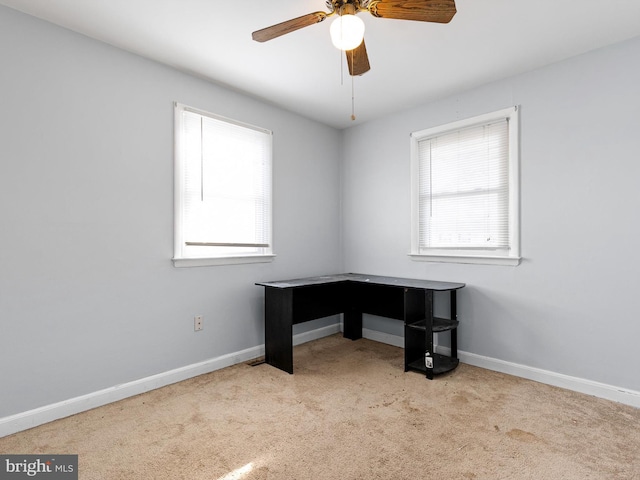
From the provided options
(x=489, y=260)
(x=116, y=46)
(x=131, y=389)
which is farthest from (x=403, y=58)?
(x=131, y=389)

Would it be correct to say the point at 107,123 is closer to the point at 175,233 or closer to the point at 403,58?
the point at 175,233

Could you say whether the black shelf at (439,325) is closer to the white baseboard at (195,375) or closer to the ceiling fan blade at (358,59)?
the white baseboard at (195,375)

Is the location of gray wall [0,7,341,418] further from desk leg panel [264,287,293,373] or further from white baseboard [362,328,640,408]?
white baseboard [362,328,640,408]

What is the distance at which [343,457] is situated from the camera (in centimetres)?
179

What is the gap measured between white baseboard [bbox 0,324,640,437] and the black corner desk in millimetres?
256

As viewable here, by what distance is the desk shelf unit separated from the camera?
2.80 m

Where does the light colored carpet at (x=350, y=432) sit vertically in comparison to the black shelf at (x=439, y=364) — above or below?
below

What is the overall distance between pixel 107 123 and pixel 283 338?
206 centimetres

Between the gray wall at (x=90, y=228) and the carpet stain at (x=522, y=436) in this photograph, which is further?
the gray wall at (x=90, y=228)

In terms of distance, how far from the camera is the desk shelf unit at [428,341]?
280cm

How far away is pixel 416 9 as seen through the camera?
1639 mm

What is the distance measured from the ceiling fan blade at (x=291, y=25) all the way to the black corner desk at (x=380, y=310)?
5.97 feet

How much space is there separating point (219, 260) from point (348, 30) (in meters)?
2.06

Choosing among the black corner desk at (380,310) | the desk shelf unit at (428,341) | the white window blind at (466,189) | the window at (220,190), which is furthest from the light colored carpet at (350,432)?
the white window blind at (466,189)
